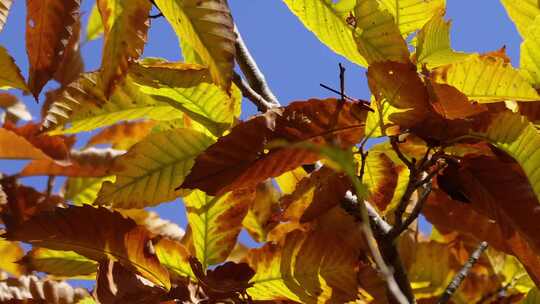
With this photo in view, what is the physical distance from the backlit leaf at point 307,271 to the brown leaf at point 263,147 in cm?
18

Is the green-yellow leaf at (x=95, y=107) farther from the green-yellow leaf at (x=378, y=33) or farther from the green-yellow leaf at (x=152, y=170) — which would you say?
the green-yellow leaf at (x=378, y=33)

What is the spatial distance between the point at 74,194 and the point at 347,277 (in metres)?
0.94

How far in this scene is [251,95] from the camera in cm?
86

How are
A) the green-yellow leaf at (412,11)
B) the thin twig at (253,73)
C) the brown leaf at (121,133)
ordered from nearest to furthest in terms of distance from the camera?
the green-yellow leaf at (412,11), the thin twig at (253,73), the brown leaf at (121,133)

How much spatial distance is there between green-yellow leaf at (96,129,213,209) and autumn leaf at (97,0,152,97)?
11 cm

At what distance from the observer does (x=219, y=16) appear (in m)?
0.70

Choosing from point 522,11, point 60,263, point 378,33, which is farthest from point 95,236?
point 522,11

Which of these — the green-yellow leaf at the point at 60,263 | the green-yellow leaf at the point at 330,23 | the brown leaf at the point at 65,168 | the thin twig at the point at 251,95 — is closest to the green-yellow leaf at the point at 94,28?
the brown leaf at the point at 65,168

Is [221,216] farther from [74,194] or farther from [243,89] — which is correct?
[74,194]

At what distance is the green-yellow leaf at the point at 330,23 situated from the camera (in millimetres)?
757

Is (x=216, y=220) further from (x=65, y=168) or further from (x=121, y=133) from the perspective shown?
(x=121, y=133)

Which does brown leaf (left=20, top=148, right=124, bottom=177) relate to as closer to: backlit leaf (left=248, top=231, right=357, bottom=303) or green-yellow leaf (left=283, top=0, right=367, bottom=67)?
backlit leaf (left=248, top=231, right=357, bottom=303)

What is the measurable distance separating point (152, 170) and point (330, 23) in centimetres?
28

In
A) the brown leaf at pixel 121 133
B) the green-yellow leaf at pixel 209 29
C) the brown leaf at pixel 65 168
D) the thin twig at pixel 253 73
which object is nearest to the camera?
the green-yellow leaf at pixel 209 29
